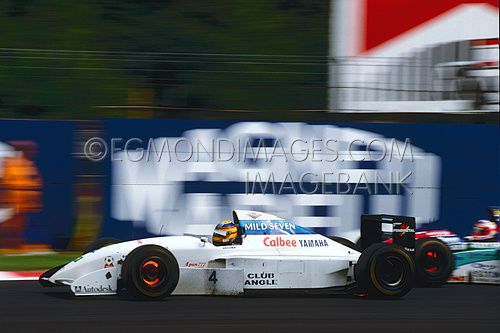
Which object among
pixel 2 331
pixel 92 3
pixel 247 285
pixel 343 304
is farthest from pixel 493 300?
pixel 92 3

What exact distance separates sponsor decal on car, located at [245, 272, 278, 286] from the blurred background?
3408 mm

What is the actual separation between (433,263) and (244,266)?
2326 millimetres

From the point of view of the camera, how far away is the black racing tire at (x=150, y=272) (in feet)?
25.6

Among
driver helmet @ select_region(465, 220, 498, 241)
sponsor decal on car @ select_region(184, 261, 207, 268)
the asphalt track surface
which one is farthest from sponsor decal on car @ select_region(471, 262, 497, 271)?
sponsor decal on car @ select_region(184, 261, 207, 268)

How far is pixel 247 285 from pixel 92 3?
30.4ft

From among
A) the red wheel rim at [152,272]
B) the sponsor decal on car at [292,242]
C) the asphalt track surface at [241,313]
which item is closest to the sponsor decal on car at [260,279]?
the asphalt track surface at [241,313]

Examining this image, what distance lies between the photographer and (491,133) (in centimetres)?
1240

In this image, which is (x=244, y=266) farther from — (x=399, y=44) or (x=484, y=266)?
(x=399, y=44)

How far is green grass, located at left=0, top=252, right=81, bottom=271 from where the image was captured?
10484mm

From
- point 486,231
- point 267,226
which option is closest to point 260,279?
point 267,226

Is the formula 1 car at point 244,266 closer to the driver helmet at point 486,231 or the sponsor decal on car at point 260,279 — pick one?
the sponsor decal on car at point 260,279

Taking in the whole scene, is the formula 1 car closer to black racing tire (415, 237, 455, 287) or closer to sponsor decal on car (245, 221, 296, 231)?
sponsor decal on car (245, 221, 296, 231)
